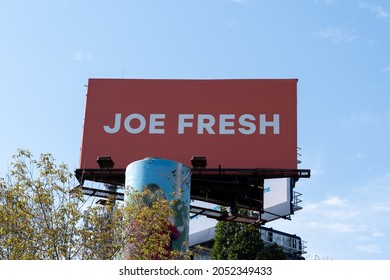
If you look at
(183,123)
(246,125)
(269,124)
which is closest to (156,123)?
(183,123)

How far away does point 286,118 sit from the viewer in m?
28.2

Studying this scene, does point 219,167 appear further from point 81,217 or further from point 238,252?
point 238,252

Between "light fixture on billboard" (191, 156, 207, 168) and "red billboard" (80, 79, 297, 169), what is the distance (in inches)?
15.1

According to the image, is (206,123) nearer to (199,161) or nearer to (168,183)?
(199,161)

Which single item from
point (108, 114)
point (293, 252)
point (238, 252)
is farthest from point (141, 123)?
point (293, 252)

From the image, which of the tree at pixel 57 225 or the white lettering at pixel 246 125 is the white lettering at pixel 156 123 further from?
the tree at pixel 57 225

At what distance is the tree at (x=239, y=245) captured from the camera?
42.7m

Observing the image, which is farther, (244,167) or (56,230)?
(244,167)

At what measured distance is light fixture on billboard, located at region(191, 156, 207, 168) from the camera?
27375 millimetres

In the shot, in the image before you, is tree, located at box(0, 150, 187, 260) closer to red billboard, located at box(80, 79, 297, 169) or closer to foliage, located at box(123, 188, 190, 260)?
foliage, located at box(123, 188, 190, 260)

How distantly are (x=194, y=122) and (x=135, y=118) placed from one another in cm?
245

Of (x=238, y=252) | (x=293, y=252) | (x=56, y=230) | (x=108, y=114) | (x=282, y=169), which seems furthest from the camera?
(x=293, y=252)

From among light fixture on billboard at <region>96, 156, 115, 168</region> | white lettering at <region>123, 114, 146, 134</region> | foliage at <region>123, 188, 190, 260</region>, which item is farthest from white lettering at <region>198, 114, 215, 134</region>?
foliage at <region>123, 188, 190, 260</region>

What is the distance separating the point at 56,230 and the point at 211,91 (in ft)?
45.7
